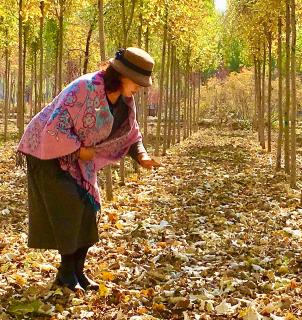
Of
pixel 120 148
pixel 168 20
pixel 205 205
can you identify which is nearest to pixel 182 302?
pixel 120 148

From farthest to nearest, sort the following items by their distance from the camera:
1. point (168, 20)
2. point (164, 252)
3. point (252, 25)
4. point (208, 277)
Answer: point (252, 25), point (168, 20), point (164, 252), point (208, 277)

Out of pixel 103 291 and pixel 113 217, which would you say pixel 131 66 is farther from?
pixel 113 217


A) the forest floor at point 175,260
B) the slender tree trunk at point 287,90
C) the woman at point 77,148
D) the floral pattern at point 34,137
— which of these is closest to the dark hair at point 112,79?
the woman at point 77,148

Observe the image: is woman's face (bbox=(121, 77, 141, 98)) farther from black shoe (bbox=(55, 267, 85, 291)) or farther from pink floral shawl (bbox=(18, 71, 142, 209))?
black shoe (bbox=(55, 267, 85, 291))

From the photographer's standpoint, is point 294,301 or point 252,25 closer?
point 294,301

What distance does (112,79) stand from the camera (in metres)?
3.98

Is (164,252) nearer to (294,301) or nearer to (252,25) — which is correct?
(294,301)

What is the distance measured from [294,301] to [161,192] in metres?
6.85

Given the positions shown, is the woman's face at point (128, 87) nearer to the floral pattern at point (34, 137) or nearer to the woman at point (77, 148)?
the woman at point (77, 148)

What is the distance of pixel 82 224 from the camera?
4375 millimetres

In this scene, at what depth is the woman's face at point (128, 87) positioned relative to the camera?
3953 millimetres

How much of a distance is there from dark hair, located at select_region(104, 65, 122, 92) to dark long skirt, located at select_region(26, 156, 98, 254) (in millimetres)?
757

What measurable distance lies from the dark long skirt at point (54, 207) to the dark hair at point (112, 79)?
757 mm

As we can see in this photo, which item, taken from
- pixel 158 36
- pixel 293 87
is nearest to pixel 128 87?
pixel 293 87
